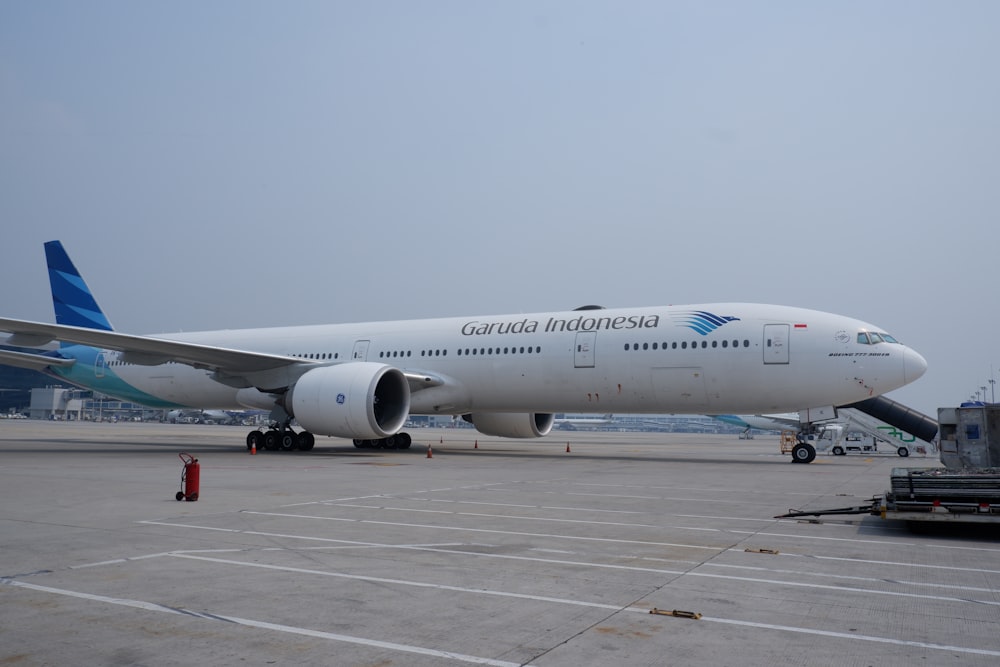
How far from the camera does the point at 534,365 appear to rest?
66.4 ft

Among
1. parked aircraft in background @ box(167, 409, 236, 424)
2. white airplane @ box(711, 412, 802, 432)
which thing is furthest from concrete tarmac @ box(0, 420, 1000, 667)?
parked aircraft in background @ box(167, 409, 236, 424)

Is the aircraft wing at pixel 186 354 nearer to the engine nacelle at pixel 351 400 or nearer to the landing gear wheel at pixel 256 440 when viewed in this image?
the engine nacelle at pixel 351 400

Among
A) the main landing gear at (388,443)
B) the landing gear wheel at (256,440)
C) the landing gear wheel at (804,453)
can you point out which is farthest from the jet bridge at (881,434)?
the landing gear wheel at (256,440)

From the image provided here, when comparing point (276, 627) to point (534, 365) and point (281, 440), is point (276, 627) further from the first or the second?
point (281, 440)

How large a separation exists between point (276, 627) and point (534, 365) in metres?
16.3

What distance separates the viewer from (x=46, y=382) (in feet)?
455

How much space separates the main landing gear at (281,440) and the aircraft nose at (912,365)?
14960 mm

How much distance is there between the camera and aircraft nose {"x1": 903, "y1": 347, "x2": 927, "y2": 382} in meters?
17.0

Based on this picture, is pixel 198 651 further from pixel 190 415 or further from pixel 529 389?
pixel 190 415

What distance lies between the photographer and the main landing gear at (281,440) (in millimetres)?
22109

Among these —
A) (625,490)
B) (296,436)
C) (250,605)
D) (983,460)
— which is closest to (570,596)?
(250,605)

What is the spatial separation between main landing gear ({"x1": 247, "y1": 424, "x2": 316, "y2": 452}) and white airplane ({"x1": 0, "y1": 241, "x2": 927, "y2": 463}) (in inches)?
1.5

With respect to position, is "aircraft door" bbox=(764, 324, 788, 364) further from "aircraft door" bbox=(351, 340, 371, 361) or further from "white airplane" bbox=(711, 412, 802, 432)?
"white airplane" bbox=(711, 412, 802, 432)

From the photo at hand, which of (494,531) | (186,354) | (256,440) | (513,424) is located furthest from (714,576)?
(513,424)
